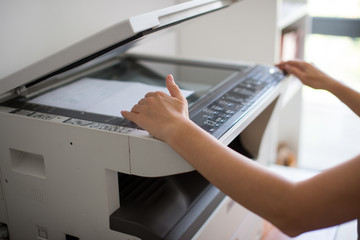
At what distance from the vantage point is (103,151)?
0.82 m

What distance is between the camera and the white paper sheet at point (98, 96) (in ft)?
3.13

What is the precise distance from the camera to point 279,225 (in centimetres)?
69

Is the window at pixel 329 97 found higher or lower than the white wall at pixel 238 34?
lower

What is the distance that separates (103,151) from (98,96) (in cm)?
24

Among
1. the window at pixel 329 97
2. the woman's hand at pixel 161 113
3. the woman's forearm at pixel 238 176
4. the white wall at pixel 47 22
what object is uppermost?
the white wall at pixel 47 22

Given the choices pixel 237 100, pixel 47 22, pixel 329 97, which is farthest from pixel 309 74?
pixel 329 97

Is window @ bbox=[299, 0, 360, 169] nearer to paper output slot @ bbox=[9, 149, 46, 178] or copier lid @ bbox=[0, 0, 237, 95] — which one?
copier lid @ bbox=[0, 0, 237, 95]

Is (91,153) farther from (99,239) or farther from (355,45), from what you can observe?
(355,45)

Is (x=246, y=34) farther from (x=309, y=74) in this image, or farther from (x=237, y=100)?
(x=237, y=100)

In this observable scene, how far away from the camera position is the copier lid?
2.35ft

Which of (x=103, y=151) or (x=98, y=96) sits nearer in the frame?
(x=103, y=151)

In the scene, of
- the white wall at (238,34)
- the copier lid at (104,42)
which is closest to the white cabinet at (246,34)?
the white wall at (238,34)

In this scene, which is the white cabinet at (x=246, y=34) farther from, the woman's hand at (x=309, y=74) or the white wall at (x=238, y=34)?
the woman's hand at (x=309, y=74)

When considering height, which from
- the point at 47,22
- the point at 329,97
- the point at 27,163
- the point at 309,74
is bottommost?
the point at 329,97
